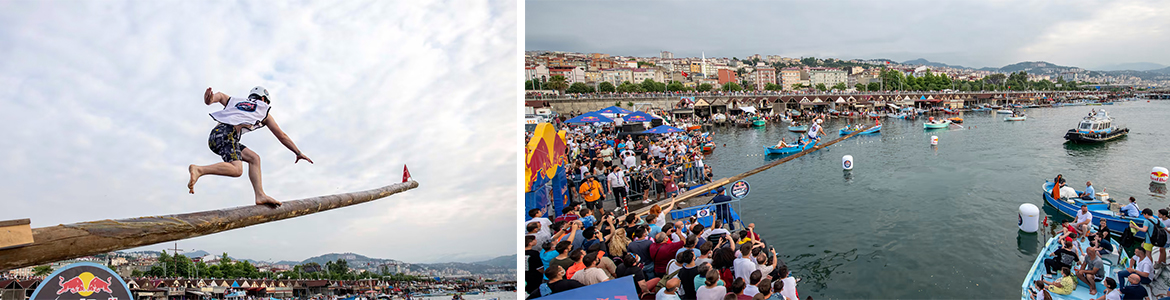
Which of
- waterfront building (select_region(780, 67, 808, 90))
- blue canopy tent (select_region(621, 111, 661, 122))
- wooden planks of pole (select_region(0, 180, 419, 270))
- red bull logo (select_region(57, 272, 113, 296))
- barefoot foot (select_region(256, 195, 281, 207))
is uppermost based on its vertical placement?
waterfront building (select_region(780, 67, 808, 90))

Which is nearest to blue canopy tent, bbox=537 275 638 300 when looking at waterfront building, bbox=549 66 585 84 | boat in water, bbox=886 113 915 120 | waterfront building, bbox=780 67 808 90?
boat in water, bbox=886 113 915 120

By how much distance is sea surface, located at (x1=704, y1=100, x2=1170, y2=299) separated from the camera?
7613 mm

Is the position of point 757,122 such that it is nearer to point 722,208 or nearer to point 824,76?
point 722,208

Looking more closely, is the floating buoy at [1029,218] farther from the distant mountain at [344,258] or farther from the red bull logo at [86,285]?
the red bull logo at [86,285]

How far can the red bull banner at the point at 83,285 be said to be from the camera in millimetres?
1612

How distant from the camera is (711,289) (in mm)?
3367

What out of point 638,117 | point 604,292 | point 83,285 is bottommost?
point 604,292

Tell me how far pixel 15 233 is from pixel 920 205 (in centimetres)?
1461

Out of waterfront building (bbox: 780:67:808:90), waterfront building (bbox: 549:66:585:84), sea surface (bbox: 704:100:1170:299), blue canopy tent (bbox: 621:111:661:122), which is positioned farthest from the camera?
waterfront building (bbox: 780:67:808:90)

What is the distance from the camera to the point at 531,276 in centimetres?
412

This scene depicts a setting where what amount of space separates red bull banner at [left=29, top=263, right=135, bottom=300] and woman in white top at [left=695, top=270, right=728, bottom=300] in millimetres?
2961

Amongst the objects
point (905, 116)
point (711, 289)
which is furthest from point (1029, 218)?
point (905, 116)

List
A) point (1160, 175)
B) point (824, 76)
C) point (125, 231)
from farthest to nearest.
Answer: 1. point (824, 76)
2. point (1160, 175)
3. point (125, 231)

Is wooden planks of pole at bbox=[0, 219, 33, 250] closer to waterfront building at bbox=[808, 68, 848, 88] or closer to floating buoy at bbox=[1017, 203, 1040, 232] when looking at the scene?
floating buoy at bbox=[1017, 203, 1040, 232]
